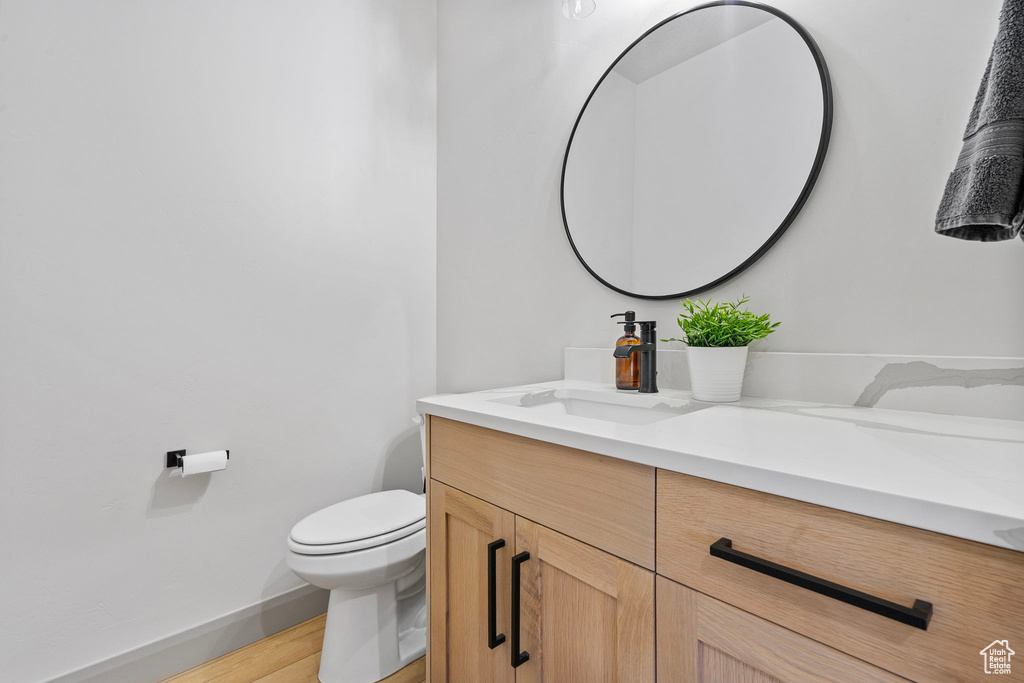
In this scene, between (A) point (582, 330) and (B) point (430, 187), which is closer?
(A) point (582, 330)

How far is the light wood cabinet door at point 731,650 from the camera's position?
0.47 metres

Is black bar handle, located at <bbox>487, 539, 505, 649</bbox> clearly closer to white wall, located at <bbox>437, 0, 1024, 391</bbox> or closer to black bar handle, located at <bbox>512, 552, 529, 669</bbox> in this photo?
black bar handle, located at <bbox>512, 552, 529, 669</bbox>

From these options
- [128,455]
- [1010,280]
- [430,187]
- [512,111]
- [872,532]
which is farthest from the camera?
[430,187]

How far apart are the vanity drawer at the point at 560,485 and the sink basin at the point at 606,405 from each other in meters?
0.16

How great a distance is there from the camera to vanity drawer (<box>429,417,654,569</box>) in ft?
2.13

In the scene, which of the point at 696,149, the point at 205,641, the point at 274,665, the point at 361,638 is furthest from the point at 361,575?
the point at 696,149

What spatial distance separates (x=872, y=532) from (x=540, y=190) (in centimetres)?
138

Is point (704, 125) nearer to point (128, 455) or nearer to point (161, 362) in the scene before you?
point (161, 362)

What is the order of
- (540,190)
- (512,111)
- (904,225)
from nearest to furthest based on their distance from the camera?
1. (904,225)
2. (540,190)
3. (512,111)

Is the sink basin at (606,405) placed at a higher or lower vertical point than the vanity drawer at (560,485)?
higher

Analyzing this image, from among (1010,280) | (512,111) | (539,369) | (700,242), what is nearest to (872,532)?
(1010,280)

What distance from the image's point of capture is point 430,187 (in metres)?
2.07

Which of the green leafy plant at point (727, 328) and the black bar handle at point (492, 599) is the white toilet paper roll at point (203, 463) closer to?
the black bar handle at point (492, 599)

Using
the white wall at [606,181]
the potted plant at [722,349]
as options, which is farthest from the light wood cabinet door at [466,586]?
the white wall at [606,181]
